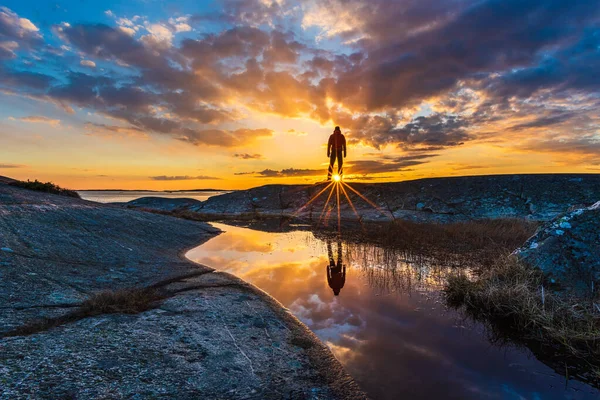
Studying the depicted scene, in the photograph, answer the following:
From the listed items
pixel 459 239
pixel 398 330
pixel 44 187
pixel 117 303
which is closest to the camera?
A: pixel 117 303

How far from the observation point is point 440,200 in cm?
2183

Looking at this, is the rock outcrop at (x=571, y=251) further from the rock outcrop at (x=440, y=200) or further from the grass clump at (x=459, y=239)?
the rock outcrop at (x=440, y=200)

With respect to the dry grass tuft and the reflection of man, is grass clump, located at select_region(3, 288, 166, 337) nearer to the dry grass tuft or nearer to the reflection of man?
the dry grass tuft

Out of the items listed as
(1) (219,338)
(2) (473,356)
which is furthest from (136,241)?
(2) (473,356)

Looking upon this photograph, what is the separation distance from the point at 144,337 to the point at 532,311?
238 inches

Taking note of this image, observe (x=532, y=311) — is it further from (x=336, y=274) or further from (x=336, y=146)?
(x=336, y=146)

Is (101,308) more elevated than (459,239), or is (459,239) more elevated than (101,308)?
(101,308)

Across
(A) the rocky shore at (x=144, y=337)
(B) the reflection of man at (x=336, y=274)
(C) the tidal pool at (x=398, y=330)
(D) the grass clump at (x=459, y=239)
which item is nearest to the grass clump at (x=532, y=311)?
(C) the tidal pool at (x=398, y=330)

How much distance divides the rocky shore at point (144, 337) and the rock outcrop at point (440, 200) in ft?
51.3

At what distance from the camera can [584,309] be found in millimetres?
4766

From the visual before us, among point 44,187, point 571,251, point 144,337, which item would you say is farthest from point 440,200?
point 44,187

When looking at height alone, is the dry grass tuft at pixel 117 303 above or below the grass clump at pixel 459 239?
above

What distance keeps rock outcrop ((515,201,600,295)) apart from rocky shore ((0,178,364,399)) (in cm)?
518

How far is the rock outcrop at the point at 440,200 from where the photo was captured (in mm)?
19219
